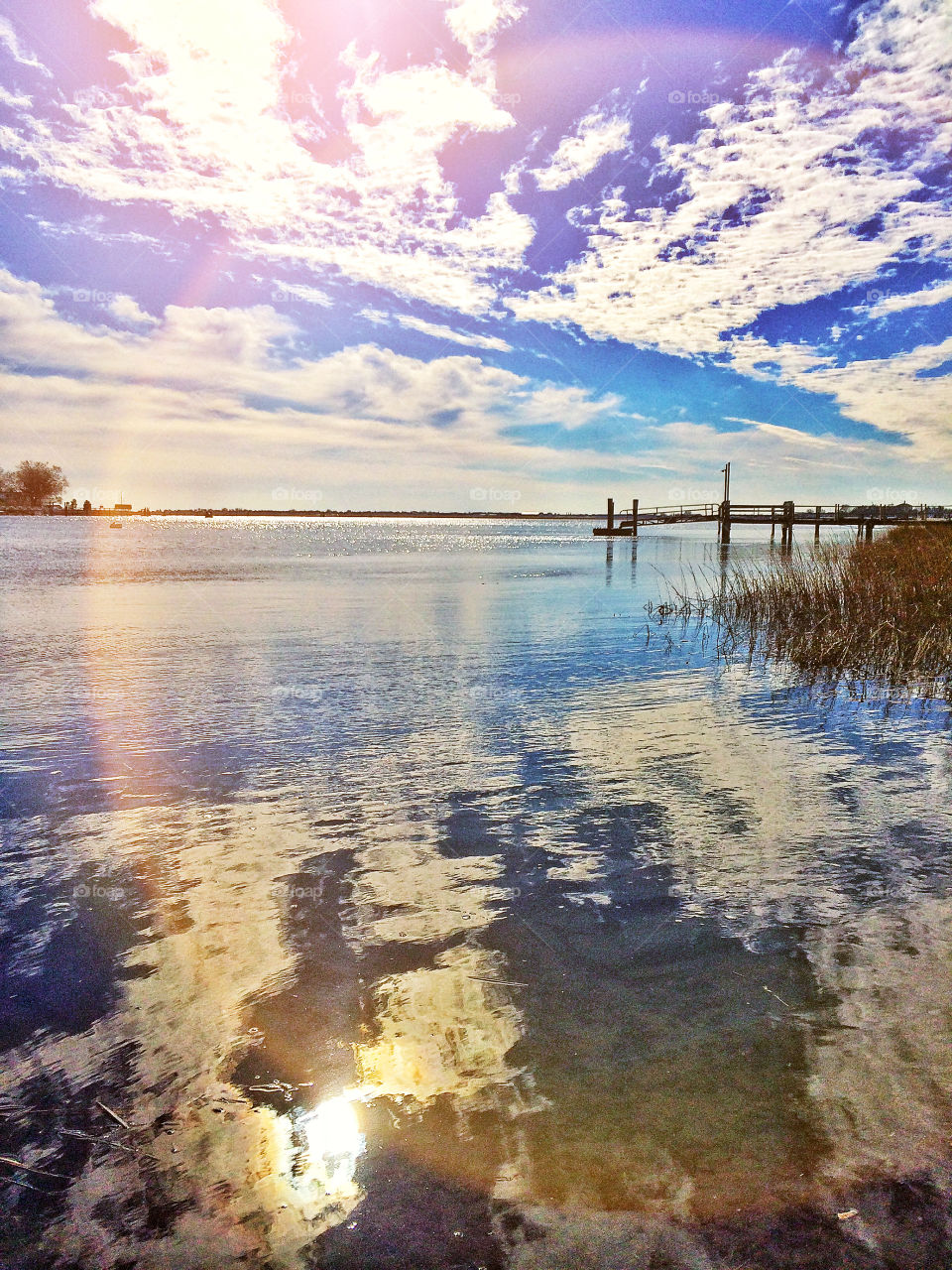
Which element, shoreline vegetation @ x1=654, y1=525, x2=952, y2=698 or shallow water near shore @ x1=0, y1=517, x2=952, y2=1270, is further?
shoreline vegetation @ x1=654, y1=525, x2=952, y2=698

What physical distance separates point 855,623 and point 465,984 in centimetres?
1205

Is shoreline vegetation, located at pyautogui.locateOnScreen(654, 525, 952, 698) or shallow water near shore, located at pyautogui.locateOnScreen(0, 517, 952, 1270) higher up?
shoreline vegetation, located at pyautogui.locateOnScreen(654, 525, 952, 698)

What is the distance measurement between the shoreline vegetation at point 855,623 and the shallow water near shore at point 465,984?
2.64 m

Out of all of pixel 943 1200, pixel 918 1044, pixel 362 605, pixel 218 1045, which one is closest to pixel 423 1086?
pixel 218 1045

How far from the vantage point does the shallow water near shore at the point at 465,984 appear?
2.31m

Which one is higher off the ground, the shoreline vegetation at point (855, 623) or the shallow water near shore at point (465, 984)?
the shoreline vegetation at point (855, 623)

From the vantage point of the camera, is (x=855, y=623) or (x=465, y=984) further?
(x=855, y=623)

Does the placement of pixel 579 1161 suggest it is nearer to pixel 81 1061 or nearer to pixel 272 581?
pixel 81 1061

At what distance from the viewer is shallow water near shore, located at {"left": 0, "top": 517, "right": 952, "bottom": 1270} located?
90.9 inches

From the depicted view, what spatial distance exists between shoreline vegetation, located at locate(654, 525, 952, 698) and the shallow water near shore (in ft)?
8.68

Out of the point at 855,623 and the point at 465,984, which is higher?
the point at 855,623

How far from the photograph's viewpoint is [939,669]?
35.0 feet

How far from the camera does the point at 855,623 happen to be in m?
13.2

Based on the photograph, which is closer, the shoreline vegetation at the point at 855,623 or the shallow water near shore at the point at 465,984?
the shallow water near shore at the point at 465,984
